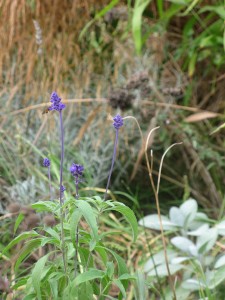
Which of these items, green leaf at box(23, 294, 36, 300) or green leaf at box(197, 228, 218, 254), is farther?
green leaf at box(197, 228, 218, 254)

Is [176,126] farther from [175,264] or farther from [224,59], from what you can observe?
[175,264]

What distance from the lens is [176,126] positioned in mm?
2680

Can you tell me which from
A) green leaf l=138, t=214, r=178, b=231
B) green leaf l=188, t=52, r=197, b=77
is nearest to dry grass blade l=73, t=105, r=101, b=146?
green leaf l=188, t=52, r=197, b=77

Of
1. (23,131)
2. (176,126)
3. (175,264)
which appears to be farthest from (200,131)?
(175,264)

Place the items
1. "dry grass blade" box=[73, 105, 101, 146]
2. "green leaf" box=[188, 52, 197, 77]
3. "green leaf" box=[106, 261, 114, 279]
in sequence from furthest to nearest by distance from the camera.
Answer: "green leaf" box=[188, 52, 197, 77]
"dry grass blade" box=[73, 105, 101, 146]
"green leaf" box=[106, 261, 114, 279]

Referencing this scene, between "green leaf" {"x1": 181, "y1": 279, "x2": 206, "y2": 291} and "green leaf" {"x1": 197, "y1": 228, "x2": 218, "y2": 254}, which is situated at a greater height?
"green leaf" {"x1": 197, "y1": 228, "x2": 218, "y2": 254}

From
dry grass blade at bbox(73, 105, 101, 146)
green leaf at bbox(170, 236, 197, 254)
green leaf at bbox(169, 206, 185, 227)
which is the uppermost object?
dry grass blade at bbox(73, 105, 101, 146)

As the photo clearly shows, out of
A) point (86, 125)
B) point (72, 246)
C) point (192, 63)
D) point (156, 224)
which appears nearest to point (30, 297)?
point (72, 246)

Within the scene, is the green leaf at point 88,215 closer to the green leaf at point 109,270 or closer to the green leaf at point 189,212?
the green leaf at point 109,270

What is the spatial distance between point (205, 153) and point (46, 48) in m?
0.83

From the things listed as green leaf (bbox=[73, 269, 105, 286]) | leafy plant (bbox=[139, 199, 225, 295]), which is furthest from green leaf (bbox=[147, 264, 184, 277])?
green leaf (bbox=[73, 269, 105, 286])

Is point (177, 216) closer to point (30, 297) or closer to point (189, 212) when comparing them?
point (189, 212)

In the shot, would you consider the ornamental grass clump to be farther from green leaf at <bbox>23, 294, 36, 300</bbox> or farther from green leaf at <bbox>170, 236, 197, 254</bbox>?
green leaf at <bbox>170, 236, 197, 254</bbox>

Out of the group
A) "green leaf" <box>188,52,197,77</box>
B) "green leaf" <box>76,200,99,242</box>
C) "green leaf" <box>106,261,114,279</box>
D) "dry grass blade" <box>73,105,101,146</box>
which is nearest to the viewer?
"green leaf" <box>76,200,99,242</box>
